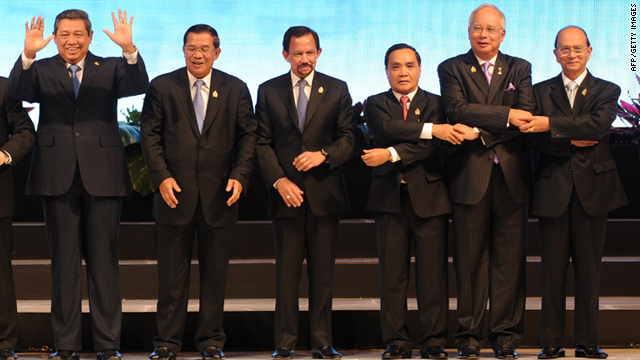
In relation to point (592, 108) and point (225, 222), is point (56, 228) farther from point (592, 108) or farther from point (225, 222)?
point (592, 108)

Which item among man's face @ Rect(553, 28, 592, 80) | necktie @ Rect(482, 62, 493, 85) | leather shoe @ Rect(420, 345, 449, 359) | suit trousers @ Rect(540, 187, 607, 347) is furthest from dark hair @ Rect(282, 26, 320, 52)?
leather shoe @ Rect(420, 345, 449, 359)

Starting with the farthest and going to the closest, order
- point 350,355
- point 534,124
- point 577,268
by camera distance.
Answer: point 350,355
point 577,268
point 534,124

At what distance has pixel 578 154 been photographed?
329 cm

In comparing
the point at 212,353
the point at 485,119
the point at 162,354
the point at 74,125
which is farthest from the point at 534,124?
the point at 74,125

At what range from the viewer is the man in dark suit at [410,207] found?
327 cm

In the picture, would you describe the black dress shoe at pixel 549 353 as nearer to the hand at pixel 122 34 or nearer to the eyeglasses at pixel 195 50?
the eyeglasses at pixel 195 50

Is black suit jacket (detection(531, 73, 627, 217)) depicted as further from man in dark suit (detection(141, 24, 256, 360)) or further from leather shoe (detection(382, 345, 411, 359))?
man in dark suit (detection(141, 24, 256, 360))

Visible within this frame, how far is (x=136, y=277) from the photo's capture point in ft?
13.6

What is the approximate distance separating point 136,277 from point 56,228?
3.40 feet

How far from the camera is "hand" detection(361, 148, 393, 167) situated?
3.25 meters

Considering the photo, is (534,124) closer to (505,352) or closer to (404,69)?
(404,69)

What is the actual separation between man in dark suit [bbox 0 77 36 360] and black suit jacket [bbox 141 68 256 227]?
56 cm

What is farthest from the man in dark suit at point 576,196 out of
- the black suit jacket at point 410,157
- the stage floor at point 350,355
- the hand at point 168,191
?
the hand at point 168,191

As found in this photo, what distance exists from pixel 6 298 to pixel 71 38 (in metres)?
1.24
